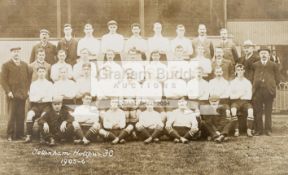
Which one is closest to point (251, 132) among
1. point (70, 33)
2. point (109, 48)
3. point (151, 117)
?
point (151, 117)

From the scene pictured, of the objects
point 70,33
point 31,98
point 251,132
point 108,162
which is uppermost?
point 70,33

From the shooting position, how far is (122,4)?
3531mm

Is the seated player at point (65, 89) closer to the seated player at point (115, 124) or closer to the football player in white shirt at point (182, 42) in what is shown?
the seated player at point (115, 124)

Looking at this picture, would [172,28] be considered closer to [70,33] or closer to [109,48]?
[109,48]

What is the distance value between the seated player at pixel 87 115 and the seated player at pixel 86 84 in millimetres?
34

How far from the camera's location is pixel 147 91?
3.43 metres

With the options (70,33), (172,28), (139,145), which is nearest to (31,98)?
(70,33)

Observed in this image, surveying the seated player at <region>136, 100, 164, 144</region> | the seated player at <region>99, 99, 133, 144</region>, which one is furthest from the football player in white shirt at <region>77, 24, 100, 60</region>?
the seated player at <region>136, 100, 164, 144</region>

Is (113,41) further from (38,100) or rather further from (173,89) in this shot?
(38,100)

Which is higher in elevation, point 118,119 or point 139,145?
point 118,119

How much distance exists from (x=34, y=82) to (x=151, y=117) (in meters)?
1.03

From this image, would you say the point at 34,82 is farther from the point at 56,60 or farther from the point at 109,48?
the point at 109,48

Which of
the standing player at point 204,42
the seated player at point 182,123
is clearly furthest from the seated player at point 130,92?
the standing player at point 204,42

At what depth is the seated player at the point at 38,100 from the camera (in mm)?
3469
